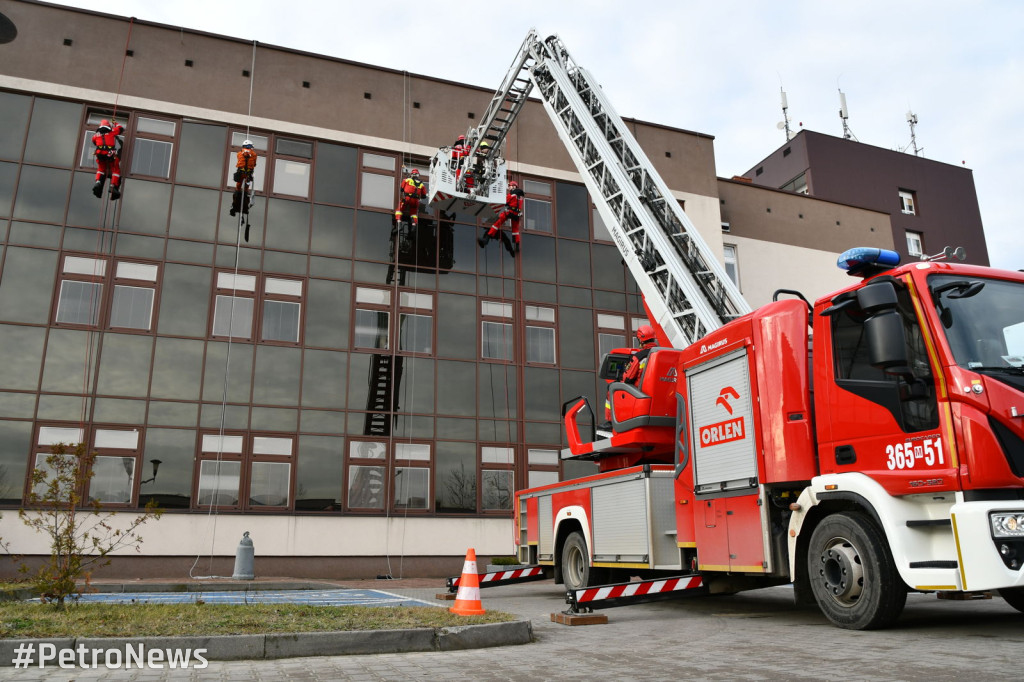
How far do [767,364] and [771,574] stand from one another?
201cm

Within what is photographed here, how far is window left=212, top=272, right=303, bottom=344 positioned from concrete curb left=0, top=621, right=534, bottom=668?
14038mm

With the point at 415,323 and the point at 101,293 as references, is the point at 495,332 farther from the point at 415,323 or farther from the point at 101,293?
the point at 101,293

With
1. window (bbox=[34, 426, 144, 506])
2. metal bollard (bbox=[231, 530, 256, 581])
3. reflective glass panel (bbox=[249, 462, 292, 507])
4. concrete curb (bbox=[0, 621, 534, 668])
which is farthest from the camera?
reflective glass panel (bbox=[249, 462, 292, 507])

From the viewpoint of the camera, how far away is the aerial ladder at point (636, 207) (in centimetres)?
1120

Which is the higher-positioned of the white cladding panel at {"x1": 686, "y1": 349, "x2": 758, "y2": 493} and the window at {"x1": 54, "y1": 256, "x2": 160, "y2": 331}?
the window at {"x1": 54, "y1": 256, "x2": 160, "y2": 331}

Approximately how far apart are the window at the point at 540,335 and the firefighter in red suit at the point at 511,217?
1.87 m

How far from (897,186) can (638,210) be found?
2757 centimetres

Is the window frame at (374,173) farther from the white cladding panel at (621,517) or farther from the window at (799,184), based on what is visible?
the window at (799,184)

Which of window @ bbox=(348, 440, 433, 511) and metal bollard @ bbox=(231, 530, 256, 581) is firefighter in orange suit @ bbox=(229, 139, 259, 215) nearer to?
window @ bbox=(348, 440, 433, 511)

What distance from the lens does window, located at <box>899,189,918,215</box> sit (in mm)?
34562

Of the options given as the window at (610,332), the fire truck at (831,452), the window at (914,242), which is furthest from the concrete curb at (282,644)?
the window at (914,242)

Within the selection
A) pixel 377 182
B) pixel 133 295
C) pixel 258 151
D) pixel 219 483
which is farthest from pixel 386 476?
pixel 258 151

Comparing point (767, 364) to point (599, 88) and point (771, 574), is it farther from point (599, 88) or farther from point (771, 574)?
A: point (599, 88)

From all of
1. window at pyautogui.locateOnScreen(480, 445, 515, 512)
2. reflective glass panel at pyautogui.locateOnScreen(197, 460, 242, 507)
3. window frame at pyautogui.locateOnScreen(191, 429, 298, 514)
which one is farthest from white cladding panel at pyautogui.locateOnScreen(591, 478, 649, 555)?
reflective glass panel at pyautogui.locateOnScreen(197, 460, 242, 507)
